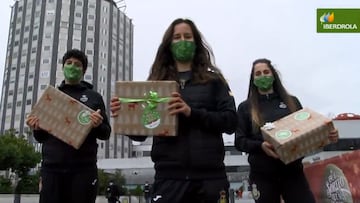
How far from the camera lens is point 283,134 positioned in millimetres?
3420

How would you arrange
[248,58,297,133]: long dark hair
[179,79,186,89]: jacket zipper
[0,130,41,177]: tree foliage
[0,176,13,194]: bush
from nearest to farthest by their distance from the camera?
[179,79,186,89]: jacket zipper, [248,58,297,133]: long dark hair, [0,176,13,194]: bush, [0,130,41,177]: tree foliage

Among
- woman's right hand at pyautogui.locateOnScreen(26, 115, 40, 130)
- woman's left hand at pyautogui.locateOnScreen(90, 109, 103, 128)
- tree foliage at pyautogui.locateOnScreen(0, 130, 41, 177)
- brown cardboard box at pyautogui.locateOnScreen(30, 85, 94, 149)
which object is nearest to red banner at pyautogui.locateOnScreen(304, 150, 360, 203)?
woman's left hand at pyautogui.locateOnScreen(90, 109, 103, 128)

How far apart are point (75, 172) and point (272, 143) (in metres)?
1.64

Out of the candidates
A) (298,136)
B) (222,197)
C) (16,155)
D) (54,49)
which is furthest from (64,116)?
(54,49)

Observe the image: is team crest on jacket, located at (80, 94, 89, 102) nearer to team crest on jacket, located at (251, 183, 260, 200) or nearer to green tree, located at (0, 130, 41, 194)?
team crest on jacket, located at (251, 183, 260, 200)

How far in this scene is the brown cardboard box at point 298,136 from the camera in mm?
3356

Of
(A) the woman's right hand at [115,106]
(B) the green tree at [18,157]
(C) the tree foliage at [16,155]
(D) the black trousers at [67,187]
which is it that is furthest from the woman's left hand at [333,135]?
(C) the tree foliage at [16,155]

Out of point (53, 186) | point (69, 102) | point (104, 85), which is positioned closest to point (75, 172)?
point (53, 186)

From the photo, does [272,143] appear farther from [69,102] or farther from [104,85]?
[104,85]

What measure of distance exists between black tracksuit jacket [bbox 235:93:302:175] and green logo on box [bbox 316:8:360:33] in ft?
17.1

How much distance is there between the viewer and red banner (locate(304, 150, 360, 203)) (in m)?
5.13

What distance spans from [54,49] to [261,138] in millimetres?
72055

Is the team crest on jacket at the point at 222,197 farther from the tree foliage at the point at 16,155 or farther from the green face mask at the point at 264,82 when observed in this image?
the tree foliage at the point at 16,155

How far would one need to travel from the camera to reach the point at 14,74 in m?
74.9
